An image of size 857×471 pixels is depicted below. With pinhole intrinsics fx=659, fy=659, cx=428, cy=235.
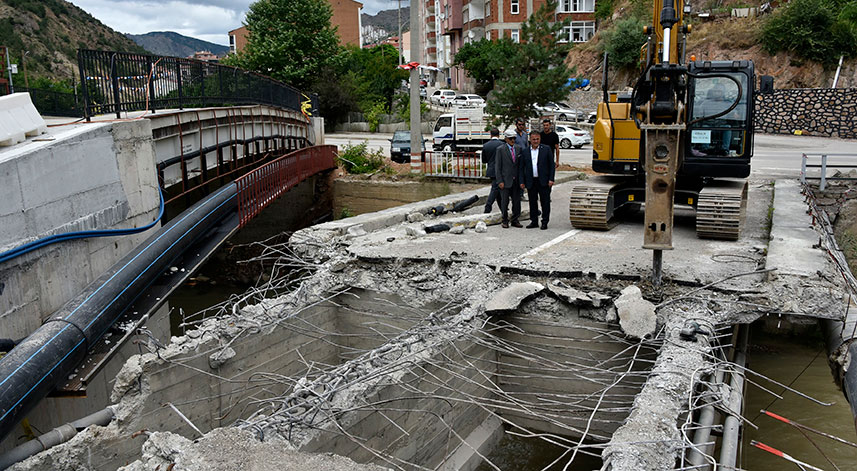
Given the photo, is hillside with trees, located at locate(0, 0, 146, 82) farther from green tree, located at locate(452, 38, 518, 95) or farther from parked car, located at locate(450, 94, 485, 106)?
parked car, located at locate(450, 94, 485, 106)

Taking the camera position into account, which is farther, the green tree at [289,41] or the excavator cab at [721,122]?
the green tree at [289,41]

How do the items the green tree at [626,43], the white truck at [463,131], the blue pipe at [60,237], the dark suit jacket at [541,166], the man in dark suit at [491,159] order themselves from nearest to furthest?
the blue pipe at [60,237] → the dark suit jacket at [541,166] → the man in dark suit at [491,159] → the white truck at [463,131] → the green tree at [626,43]

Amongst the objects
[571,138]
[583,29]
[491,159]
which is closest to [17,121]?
[491,159]

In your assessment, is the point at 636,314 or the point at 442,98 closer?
the point at 636,314

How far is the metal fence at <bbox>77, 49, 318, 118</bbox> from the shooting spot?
461 inches

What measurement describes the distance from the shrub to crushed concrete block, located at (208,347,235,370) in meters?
15.9

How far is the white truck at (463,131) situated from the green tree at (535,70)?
5732mm

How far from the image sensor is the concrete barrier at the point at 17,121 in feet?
29.8

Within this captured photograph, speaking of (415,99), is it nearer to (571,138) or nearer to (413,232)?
(413,232)

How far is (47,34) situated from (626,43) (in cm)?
6541

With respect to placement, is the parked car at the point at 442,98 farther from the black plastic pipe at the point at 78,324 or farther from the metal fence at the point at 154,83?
the black plastic pipe at the point at 78,324

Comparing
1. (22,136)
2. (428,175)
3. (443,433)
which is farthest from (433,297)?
(428,175)

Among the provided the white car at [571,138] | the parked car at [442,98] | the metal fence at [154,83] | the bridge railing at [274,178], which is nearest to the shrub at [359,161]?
the bridge railing at [274,178]

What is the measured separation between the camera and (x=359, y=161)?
23.6 meters
